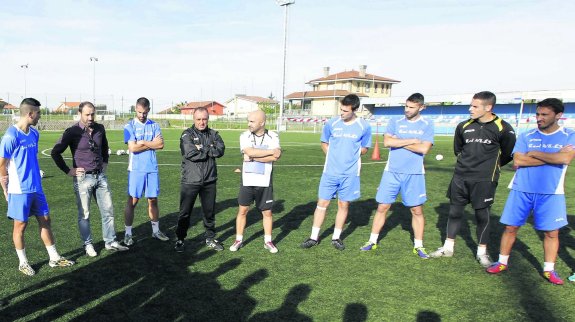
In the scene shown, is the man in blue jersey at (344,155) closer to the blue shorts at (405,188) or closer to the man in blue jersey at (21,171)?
the blue shorts at (405,188)

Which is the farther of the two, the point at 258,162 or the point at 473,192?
the point at 258,162

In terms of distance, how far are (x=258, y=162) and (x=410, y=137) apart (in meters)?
2.11

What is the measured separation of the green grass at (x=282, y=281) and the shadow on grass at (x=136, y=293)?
1 cm

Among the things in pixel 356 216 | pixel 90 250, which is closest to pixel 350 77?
pixel 356 216

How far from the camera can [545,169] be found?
4.38 meters

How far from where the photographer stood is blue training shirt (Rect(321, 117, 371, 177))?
17.9 feet

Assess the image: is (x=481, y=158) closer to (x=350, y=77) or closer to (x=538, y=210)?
(x=538, y=210)

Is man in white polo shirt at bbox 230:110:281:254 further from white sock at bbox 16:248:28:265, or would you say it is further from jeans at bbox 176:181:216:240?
white sock at bbox 16:248:28:265

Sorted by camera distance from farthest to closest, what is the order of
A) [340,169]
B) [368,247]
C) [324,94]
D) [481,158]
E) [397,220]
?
[324,94] → [397,220] → [368,247] → [340,169] → [481,158]

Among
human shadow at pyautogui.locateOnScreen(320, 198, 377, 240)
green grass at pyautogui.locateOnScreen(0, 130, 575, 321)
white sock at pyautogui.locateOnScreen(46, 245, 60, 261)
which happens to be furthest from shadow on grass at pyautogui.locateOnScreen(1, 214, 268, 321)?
human shadow at pyautogui.locateOnScreen(320, 198, 377, 240)

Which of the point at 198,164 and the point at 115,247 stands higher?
the point at 198,164

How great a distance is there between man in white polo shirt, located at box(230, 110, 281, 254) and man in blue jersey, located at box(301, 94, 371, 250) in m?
0.81

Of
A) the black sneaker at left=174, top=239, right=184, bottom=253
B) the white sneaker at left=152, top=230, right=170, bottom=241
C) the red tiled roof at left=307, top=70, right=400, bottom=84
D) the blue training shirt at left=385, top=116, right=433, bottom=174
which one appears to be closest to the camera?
Result: the blue training shirt at left=385, top=116, right=433, bottom=174

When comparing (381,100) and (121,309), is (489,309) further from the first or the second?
(381,100)
